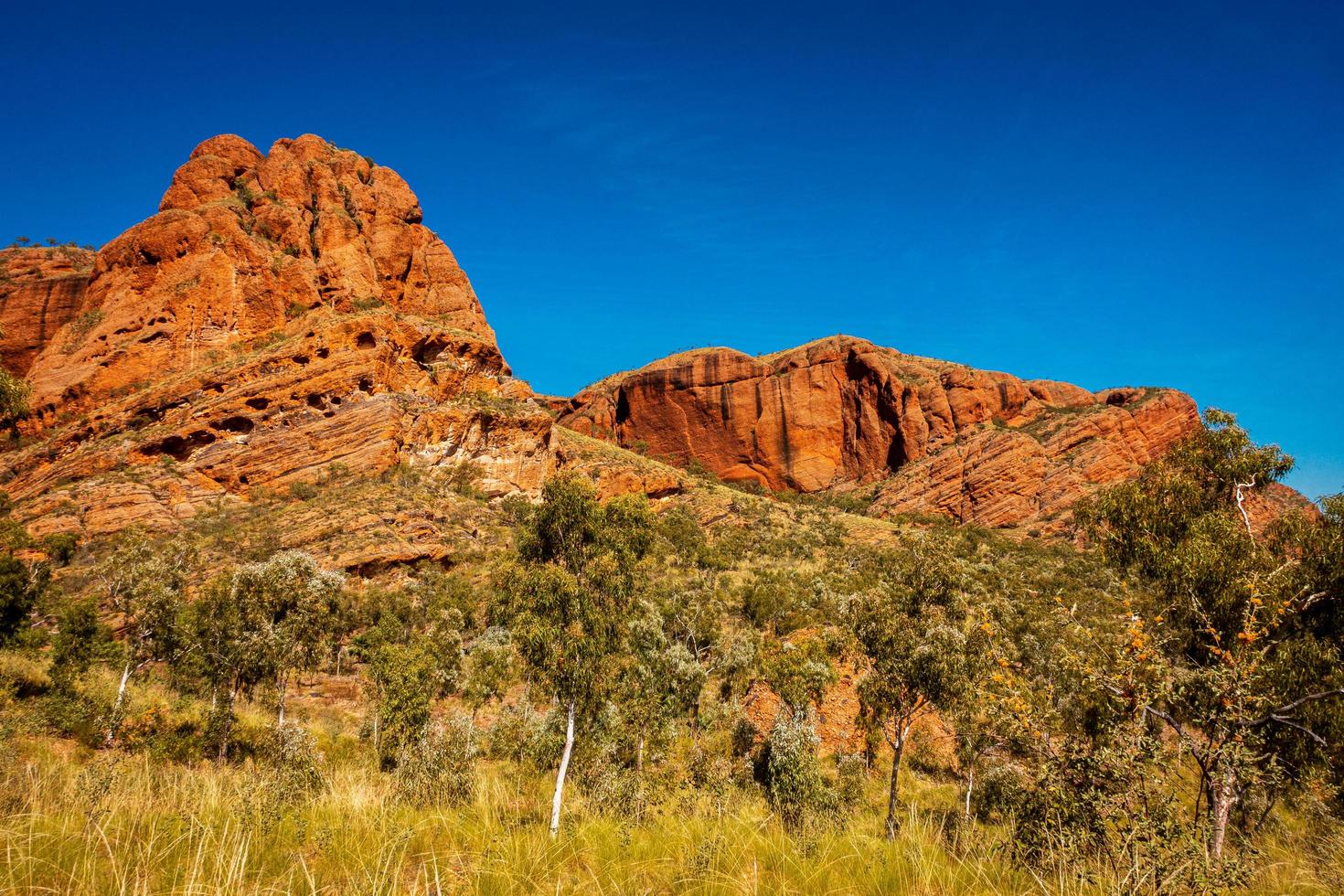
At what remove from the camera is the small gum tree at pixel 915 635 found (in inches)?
462

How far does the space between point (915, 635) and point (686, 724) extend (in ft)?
35.0

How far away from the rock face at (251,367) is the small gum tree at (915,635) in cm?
4157

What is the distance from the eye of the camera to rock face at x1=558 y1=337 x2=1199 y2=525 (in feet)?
216

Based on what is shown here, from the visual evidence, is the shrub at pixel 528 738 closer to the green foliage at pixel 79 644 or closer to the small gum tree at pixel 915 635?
the small gum tree at pixel 915 635

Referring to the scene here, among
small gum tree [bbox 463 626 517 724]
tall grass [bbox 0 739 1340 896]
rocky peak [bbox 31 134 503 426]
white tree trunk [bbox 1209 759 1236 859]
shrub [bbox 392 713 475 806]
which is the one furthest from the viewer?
rocky peak [bbox 31 134 503 426]

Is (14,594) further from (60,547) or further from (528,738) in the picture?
(60,547)

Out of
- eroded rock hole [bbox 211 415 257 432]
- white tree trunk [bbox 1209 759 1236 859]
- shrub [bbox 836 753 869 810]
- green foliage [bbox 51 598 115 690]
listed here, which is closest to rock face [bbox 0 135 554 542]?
eroded rock hole [bbox 211 415 257 432]

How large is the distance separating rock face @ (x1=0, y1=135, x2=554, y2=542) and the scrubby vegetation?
1233cm

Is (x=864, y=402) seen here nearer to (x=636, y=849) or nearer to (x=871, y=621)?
(x=871, y=621)

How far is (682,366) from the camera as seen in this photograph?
312ft

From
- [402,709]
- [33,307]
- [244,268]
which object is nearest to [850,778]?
[402,709]

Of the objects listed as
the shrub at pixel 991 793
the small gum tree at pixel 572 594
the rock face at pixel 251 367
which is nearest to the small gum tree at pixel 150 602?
the small gum tree at pixel 572 594

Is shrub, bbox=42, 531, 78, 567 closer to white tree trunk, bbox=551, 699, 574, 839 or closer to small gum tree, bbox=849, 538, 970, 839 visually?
white tree trunk, bbox=551, 699, 574, 839

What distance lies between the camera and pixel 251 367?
46062 mm
